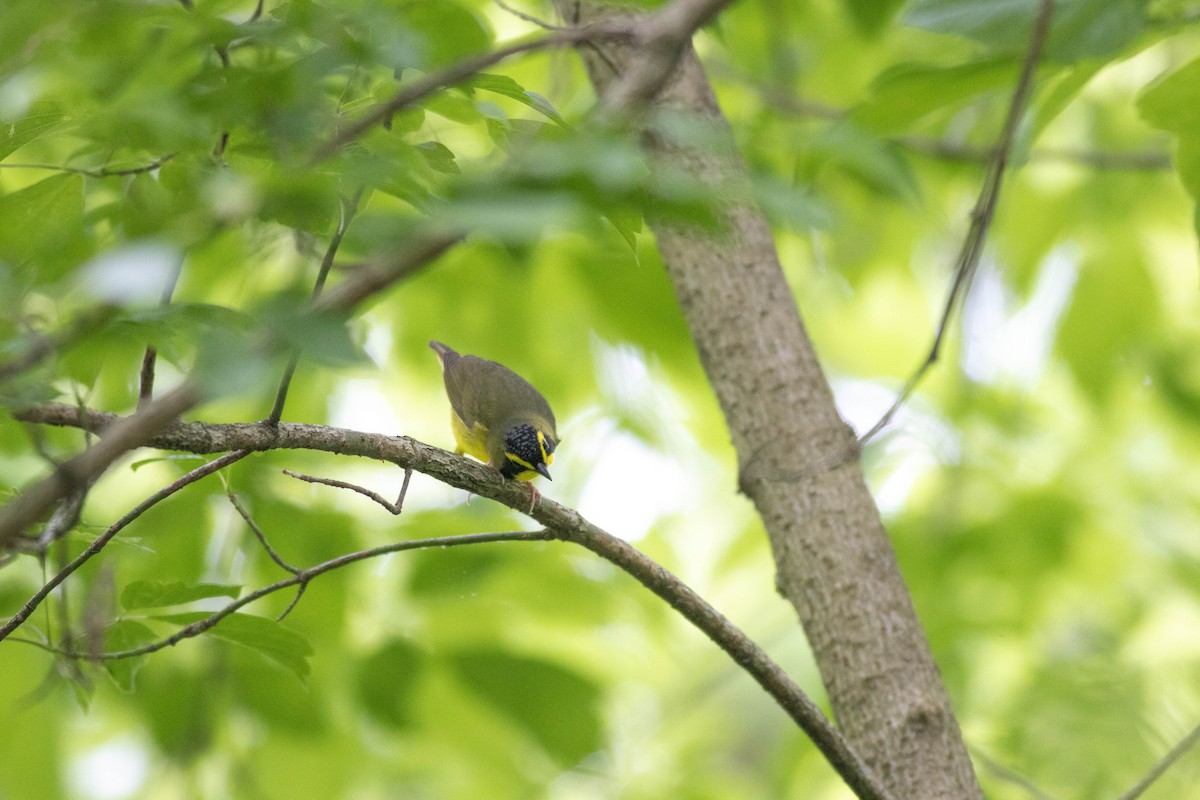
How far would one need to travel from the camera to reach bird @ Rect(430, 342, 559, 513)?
445 centimetres

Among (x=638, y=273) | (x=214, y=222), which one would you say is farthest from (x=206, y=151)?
(x=638, y=273)

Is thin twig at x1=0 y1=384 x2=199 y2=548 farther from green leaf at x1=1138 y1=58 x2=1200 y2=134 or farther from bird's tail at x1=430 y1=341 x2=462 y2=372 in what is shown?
bird's tail at x1=430 y1=341 x2=462 y2=372

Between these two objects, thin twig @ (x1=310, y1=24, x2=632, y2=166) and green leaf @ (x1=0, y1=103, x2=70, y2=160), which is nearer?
thin twig @ (x1=310, y1=24, x2=632, y2=166)

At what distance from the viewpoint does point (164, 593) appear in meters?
2.14

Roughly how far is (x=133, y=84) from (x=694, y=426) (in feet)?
12.4

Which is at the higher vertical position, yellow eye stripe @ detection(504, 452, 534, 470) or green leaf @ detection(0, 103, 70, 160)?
yellow eye stripe @ detection(504, 452, 534, 470)

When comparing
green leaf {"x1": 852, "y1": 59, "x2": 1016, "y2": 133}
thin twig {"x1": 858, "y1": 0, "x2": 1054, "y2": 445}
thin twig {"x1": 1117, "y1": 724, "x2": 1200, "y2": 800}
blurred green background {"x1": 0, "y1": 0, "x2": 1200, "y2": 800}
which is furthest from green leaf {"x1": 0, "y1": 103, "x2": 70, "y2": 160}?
thin twig {"x1": 1117, "y1": 724, "x2": 1200, "y2": 800}

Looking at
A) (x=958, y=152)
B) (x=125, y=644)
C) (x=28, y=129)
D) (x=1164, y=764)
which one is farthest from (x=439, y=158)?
(x=958, y=152)

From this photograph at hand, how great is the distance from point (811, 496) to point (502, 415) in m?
2.05

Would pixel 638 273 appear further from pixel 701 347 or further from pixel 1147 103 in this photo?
pixel 1147 103

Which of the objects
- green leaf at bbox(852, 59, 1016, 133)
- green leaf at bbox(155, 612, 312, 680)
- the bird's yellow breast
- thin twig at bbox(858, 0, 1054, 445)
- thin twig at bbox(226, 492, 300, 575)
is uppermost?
the bird's yellow breast

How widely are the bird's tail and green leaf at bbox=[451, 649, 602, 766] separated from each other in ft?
4.98

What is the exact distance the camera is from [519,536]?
91.3 inches

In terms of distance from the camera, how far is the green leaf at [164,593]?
2129 millimetres
